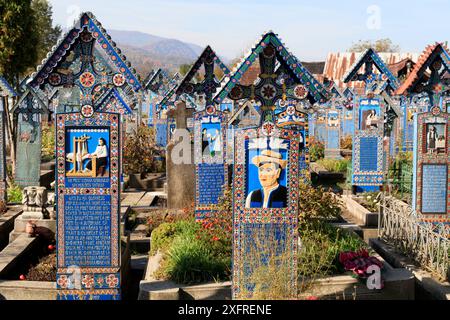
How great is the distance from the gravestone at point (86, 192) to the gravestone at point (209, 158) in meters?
4.18

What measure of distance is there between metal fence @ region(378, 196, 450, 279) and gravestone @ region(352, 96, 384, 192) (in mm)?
5222

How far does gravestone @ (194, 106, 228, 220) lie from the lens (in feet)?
39.6

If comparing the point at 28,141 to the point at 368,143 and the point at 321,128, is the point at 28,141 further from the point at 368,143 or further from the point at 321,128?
the point at 321,128

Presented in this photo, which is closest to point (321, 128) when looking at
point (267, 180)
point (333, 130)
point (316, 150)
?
point (333, 130)

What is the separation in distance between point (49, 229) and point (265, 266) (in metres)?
4.79

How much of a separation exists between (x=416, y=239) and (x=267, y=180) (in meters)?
3.37

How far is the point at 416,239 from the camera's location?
9.51 metres

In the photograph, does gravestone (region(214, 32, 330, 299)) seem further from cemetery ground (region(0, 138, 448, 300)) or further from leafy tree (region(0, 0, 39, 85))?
leafy tree (region(0, 0, 39, 85))

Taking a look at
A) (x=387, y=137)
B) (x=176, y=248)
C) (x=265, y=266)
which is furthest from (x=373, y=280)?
(x=387, y=137)

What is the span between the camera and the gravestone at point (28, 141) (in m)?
15.9

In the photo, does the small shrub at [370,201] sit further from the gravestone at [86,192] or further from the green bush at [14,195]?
the green bush at [14,195]

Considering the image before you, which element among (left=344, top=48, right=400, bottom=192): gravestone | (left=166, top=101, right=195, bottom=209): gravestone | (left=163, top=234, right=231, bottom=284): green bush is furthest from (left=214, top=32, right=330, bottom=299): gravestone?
(left=344, top=48, right=400, bottom=192): gravestone

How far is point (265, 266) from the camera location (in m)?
7.53

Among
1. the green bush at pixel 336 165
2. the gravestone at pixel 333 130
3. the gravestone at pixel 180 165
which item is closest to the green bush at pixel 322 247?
the gravestone at pixel 180 165
